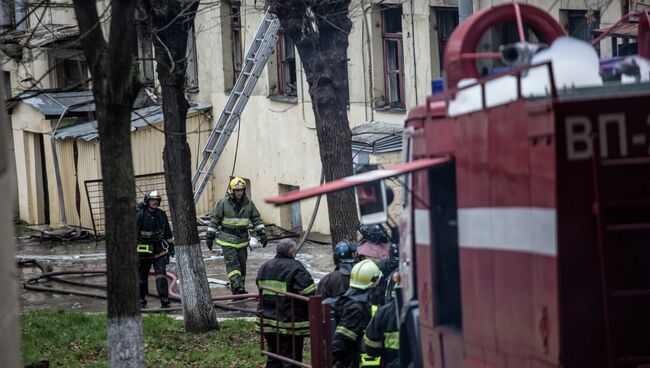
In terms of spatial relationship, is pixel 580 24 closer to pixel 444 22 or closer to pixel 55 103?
pixel 444 22

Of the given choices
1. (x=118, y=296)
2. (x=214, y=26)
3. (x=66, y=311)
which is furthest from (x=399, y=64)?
(x=118, y=296)

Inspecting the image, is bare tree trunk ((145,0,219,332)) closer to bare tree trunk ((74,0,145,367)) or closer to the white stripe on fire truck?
bare tree trunk ((74,0,145,367))

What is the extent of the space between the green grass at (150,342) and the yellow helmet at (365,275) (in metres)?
2.71

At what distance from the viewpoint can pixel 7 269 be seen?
262 inches

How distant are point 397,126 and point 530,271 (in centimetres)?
1595

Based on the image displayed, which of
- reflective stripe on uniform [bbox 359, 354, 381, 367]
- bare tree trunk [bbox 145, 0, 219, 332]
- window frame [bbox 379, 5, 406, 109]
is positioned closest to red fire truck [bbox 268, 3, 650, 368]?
reflective stripe on uniform [bbox 359, 354, 381, 367]

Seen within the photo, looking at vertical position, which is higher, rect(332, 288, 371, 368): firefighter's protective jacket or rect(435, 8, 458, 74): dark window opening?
rect(435, 8, 458, 74): dark window opening

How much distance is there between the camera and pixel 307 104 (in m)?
25.0

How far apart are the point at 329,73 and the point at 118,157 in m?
5.26

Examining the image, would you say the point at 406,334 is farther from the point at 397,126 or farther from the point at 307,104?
the point at 307,104

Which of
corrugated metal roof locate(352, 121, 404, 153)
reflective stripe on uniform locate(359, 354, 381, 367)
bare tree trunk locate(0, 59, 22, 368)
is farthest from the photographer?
corrugated metal roof locate(352, 121, 404, 153)

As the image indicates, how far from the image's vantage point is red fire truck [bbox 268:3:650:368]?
236 inches

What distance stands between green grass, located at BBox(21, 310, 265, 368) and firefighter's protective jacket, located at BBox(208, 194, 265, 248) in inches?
86.1

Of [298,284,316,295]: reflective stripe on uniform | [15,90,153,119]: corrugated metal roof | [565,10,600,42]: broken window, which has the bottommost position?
[298,284,316,295]: reflective stripe on uniform
